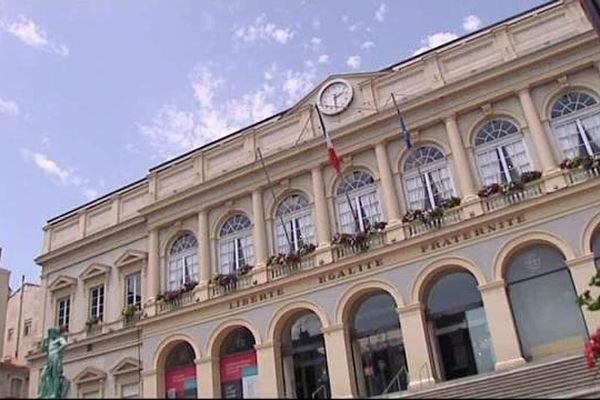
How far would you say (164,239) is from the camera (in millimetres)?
22094

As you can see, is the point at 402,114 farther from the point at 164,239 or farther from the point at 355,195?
the point at 164,239

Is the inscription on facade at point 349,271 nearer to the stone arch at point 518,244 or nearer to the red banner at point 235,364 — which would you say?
the stone arch at point 518,244

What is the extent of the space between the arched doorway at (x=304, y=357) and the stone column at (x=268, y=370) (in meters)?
0.33

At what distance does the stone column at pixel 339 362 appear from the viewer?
16.9 metres

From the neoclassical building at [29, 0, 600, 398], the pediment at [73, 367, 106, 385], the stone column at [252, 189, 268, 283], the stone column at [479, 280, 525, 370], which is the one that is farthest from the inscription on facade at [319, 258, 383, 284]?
the pediment at [73, 367, 106, 385]

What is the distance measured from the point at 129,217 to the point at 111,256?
5.17 ft

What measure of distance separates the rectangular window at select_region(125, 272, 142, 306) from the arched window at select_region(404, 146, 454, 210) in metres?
10.2

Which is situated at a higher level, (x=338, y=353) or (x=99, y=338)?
(x=99, y=338)

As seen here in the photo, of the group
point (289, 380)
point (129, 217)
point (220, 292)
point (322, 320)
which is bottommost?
point (289, 380)

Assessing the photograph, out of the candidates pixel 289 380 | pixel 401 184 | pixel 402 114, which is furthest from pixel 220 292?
pixel 402 114

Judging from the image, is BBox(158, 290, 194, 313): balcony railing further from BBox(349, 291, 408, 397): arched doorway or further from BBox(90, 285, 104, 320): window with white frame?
BBox(349, 291, 408, 397): arched doorway

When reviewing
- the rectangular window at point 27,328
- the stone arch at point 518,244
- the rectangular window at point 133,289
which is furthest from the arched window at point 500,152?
the rectangular window at point 27,328

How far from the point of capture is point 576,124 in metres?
16.7

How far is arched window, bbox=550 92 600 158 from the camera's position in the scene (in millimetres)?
16281
